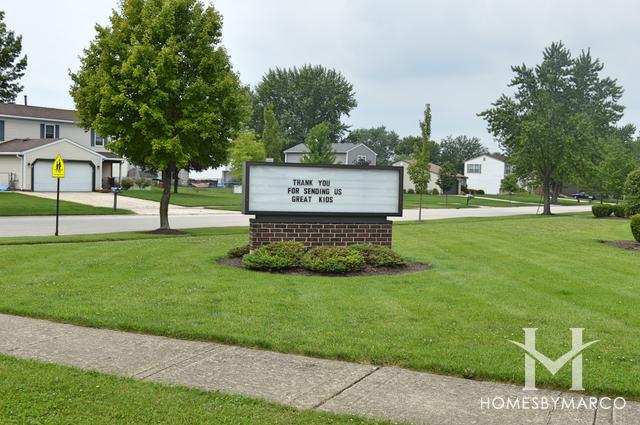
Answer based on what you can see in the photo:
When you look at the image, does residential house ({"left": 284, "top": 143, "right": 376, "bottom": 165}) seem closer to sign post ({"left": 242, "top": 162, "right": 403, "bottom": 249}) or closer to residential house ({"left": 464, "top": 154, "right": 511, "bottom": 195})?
residential house ({"left": 464, "top": 154, "right": 511, "bottom": 195})

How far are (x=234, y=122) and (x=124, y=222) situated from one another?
325 inches

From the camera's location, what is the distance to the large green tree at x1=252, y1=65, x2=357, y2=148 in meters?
101

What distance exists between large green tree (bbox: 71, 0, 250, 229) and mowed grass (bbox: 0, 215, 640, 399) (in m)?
7.78

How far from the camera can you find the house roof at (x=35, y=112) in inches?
1988

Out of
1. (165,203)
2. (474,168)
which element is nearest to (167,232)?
(165,203)

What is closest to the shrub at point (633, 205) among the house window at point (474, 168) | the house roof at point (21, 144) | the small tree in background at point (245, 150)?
the house roof at point (21, 144)

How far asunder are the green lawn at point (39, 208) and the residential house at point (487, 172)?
72175 millimetres

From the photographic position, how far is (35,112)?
2061 inches

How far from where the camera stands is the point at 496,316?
788 centimetres

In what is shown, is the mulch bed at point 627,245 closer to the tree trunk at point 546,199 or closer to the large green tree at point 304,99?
the tree trunk at point 546,199

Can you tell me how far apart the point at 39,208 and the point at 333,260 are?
26.0 metres

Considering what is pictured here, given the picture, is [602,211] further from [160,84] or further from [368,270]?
[368,270]

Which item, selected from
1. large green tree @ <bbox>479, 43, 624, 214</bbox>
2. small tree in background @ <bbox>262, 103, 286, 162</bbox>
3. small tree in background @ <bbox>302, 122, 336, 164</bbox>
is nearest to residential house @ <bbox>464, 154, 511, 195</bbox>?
small tree in background @ <bbox>262, 103, 286, 162</bbox>

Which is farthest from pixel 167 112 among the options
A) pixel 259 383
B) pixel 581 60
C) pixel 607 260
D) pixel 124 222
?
pixel 581 60
